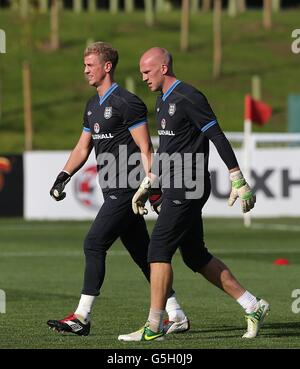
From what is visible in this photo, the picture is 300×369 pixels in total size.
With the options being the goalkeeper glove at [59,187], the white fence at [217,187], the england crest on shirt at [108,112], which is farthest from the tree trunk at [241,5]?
the england crest on shirt at [108,112]

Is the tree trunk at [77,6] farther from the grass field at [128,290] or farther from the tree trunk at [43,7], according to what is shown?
the grass field at [128,290]

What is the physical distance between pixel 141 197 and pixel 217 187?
20045mm

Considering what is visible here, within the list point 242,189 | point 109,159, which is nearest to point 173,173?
point 242,189

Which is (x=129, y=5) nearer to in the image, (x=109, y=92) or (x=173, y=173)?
(x=109, y=92)

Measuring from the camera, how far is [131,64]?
61156 millimetres

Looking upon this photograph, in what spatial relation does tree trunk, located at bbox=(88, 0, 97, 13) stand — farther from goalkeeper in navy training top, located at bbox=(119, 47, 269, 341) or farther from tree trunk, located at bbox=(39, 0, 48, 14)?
goalkeeper in navy training top, located at bbox=(119, 47, 269, 341)

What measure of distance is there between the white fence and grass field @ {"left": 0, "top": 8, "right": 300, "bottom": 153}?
14596 millimetres

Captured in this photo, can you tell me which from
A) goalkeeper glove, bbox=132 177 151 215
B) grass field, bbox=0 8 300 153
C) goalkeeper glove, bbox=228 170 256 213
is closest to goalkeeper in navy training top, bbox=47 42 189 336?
goalkeeper glove, bbox=132 177 151 215

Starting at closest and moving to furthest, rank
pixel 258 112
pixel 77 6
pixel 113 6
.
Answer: pixel 258 112 < pixel 77 6 < pixel 113 6

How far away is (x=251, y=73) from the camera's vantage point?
61312 millimetres

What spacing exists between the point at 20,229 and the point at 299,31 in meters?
9.85

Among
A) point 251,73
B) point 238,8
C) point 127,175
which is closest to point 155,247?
point 127,175

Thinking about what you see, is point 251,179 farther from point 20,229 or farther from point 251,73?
point 251,73

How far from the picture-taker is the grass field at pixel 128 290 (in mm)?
11547
